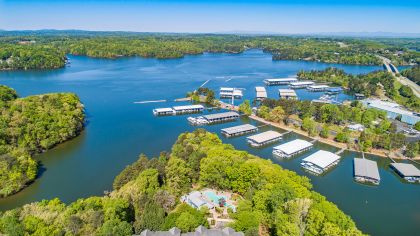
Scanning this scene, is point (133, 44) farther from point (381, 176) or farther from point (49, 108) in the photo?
point (381, 176)

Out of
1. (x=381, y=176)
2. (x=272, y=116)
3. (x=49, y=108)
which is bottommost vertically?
(x=381, y=176)

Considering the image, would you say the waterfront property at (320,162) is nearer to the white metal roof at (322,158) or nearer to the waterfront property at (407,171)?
the white metal roof at (322,158)

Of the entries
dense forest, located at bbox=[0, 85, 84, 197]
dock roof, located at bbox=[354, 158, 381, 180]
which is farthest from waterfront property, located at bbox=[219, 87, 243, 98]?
dock roof, located at bbox=[354, 158, 381, 180]

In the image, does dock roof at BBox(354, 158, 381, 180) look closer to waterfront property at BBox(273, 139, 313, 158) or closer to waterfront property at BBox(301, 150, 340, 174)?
waterfront property at BBox(301, 150, 340, 174)

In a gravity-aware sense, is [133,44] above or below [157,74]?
above

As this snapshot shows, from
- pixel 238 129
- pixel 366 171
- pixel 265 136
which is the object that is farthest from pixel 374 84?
pixel 366 171

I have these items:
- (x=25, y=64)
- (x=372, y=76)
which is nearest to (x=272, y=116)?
(x=372, y=76)
